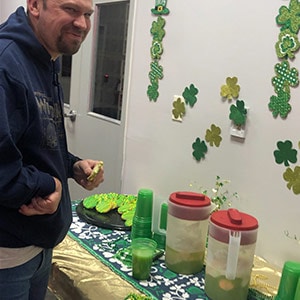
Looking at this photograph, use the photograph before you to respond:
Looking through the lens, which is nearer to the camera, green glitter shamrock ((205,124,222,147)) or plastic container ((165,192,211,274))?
plastic container ((165,192,211,274))

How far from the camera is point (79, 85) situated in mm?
2779

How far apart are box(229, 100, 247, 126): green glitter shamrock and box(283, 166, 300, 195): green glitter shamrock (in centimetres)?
26

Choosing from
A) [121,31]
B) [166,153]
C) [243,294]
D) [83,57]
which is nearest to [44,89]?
[243,294]

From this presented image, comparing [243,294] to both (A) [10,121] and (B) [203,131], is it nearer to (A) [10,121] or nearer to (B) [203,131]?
(B) [203,131]

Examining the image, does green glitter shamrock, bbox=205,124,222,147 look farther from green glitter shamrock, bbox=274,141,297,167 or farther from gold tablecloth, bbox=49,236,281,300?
gold tablecloth, bbox=49,236,281,300

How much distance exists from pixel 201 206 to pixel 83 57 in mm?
1677

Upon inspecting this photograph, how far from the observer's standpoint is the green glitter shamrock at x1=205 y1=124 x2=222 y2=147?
1687 millimetres

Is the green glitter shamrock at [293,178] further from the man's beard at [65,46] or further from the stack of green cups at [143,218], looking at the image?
the man's beard at [65,46]

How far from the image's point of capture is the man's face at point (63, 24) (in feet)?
3.20

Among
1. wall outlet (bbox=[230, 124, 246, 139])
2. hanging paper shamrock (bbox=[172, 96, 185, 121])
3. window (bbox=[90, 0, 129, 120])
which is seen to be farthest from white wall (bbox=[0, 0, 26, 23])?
wall outlet (bbox=[230, 124, 246, 139])

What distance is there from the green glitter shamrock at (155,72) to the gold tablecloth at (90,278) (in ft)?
2.90

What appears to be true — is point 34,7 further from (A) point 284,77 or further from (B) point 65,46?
(A) point 284,77


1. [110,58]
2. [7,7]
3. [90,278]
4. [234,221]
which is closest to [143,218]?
[90,278]

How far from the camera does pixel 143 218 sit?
1.56 metres
